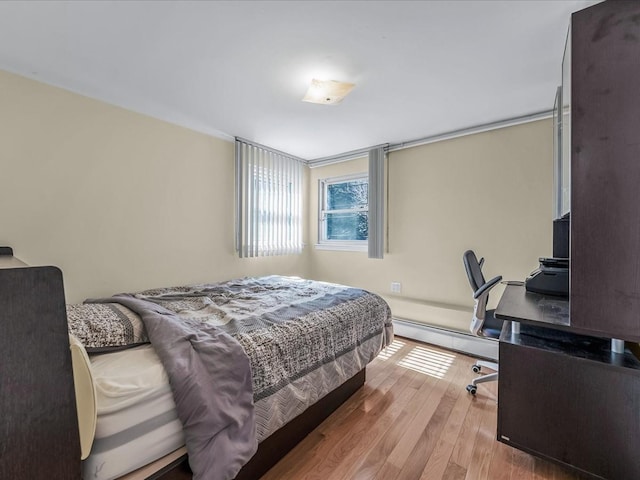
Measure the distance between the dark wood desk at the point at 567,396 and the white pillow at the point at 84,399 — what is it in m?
1.58

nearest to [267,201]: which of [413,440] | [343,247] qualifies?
[343,247]

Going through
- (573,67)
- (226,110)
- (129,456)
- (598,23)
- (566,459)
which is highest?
(226,110)

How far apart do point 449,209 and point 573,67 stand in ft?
6.47

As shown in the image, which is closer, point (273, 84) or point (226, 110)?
point (273, 84)

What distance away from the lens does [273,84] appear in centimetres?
206

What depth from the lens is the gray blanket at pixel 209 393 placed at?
101cm

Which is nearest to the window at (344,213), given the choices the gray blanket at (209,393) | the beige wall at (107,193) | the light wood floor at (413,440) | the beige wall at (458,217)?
the beige wall at (458,217)

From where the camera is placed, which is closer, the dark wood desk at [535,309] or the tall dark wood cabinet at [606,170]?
the tall dark wood cabinet at [606,170]

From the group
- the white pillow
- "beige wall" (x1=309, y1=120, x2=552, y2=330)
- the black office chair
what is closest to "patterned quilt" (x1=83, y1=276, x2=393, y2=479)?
the white pillow

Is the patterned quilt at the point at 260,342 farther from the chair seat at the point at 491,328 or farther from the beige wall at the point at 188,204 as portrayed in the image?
the chair seat at the point at 491,328

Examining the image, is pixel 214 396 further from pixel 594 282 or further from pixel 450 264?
pixel 450 264

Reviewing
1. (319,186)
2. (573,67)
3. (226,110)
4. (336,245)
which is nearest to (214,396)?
(573,67)

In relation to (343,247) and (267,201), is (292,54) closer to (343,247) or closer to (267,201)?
(267,201)

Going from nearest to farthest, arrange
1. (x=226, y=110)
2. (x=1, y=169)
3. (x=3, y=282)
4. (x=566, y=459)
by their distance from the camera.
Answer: (x=3, y=282)
(x=566, y=459)
(x=1, y=169)
(x=226, y=110)
